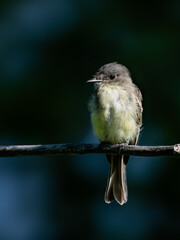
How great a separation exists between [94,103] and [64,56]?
1845 millimetres

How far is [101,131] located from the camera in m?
4.29

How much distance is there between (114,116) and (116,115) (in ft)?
0.08

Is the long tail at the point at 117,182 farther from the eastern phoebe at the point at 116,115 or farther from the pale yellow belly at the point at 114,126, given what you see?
the pale yellow belly at the point at 114,126

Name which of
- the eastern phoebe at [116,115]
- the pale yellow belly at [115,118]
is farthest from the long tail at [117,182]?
the pale yellow belly at [115,118]

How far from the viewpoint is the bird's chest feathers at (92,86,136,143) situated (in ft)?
13.8

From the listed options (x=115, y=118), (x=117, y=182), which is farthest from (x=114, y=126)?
(x=117, y=182)

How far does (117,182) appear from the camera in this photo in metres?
4.62

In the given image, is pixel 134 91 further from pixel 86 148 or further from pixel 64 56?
pixel 64 56

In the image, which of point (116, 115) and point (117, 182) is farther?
point (117, 182)

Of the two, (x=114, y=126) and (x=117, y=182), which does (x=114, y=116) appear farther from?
(x=117, y=182)

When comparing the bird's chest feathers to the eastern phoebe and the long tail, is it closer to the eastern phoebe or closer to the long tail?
the eastern phoebe

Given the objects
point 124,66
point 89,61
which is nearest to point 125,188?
point 124,66

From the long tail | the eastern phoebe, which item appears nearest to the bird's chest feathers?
the eastern phoebe

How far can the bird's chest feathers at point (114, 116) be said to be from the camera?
13.8 ft
